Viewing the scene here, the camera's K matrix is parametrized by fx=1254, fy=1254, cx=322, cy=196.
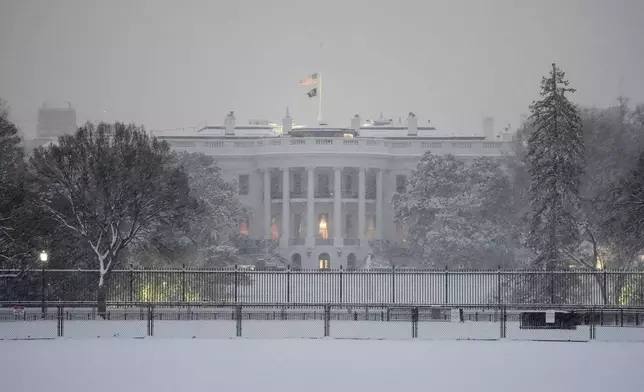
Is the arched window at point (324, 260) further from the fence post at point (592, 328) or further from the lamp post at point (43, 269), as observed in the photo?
the fence post at point (592, 328)

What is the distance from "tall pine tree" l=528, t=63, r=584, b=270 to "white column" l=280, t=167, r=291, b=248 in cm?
4638

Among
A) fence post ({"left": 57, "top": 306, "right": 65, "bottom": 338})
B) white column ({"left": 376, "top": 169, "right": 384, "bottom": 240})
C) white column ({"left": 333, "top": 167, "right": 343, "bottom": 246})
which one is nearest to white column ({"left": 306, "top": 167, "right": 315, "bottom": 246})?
white column ({"left": 333, "top": 167, "right": 343, "bottom": 246})

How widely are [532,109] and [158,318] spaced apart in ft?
75.9

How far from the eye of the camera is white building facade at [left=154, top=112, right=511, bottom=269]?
10906cm

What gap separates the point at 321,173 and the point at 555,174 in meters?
58.5

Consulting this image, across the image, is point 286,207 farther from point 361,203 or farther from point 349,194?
point 349,194

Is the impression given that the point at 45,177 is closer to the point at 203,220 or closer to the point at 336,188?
the point at 203,220

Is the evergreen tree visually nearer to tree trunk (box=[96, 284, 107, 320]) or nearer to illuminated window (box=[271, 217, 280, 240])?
tree trunk (box=[96, 284, 107, 320])

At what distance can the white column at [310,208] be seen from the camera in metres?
105

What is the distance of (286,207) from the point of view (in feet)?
357

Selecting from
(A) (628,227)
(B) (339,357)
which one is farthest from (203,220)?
(B) (339,357)

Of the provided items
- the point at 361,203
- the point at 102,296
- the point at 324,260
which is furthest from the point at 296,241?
the point at 102,296

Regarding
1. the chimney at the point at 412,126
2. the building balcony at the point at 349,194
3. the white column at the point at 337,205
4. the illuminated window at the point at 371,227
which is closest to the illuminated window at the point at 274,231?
the white column at the point at 337,205

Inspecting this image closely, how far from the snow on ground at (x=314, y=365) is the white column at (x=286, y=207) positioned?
64167 mm
